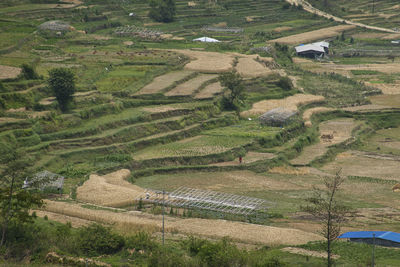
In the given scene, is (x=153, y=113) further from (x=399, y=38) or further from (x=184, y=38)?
(x=399, y=38)

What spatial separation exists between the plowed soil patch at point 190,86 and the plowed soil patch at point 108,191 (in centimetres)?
2069

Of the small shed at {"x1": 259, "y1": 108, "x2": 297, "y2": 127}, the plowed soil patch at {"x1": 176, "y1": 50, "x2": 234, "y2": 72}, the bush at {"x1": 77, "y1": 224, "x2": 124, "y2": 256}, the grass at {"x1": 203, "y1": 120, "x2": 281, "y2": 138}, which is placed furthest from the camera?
the plowed soil patch at {"x1": 176, "y1": 50, "x2": 234, "y2": 72}

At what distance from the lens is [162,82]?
69188 millimetres

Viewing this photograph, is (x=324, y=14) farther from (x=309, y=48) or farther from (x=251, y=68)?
(x=251, y=68)

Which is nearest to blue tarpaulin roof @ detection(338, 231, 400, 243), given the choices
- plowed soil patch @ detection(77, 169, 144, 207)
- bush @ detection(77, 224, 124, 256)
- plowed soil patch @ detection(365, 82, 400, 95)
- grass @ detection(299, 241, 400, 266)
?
grass @ detection(299, 241, 400, 266)

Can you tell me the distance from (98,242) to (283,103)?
40.6 metres

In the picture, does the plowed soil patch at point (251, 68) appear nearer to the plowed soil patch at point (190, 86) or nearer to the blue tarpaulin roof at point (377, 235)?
the plowed soil patch at point (190, 86)

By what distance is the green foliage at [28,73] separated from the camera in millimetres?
61062

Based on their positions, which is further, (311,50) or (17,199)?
(311,50)

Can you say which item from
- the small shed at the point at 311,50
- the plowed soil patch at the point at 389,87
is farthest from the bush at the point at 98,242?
the small shed at the point at 311,50

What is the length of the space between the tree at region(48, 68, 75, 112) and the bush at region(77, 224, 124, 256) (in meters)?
25.6

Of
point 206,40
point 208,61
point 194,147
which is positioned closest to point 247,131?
point 194,147

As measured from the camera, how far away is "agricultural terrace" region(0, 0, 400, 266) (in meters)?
39.0

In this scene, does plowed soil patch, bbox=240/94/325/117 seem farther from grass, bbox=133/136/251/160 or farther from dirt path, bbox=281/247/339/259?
dirt path, bbox=281/247/339/259
